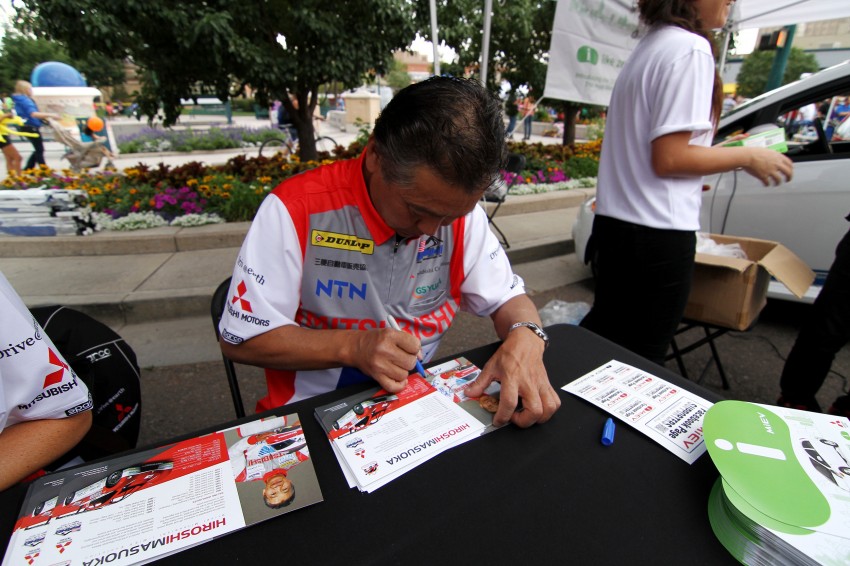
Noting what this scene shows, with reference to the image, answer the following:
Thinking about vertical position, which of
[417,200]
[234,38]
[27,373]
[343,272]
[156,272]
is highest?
[234,38]

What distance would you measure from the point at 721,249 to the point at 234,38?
429 cm

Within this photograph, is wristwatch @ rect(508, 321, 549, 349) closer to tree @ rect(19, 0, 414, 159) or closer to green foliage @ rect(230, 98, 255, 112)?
tree @ rect(19, 0, 414, 159)

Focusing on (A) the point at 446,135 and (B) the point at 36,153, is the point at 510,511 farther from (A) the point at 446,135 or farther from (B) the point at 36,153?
(B) the point at 36,153

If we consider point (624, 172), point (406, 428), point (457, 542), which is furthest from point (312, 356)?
point (624, 172)

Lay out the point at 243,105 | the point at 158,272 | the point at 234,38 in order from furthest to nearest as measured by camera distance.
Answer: the point at 243,105 < the point at 234,38 < the point at 158,272

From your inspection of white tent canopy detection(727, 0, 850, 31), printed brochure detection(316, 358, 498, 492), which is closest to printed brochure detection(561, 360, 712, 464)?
printed brochure detection(316, 358, 498, 492)

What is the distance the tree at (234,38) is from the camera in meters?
3.86

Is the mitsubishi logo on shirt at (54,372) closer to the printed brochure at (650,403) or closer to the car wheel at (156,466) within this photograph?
the car wheel at (156,466)

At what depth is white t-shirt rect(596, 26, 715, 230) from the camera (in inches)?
58.7

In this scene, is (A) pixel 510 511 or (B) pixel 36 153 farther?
(B) pixel 36 153

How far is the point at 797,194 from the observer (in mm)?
3066

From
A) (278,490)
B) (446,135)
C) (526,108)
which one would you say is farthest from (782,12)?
(278,490)

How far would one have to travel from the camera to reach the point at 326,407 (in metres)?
1.01

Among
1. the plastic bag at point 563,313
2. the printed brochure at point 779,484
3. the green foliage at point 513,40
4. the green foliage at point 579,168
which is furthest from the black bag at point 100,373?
the green foliage at point 579,168
